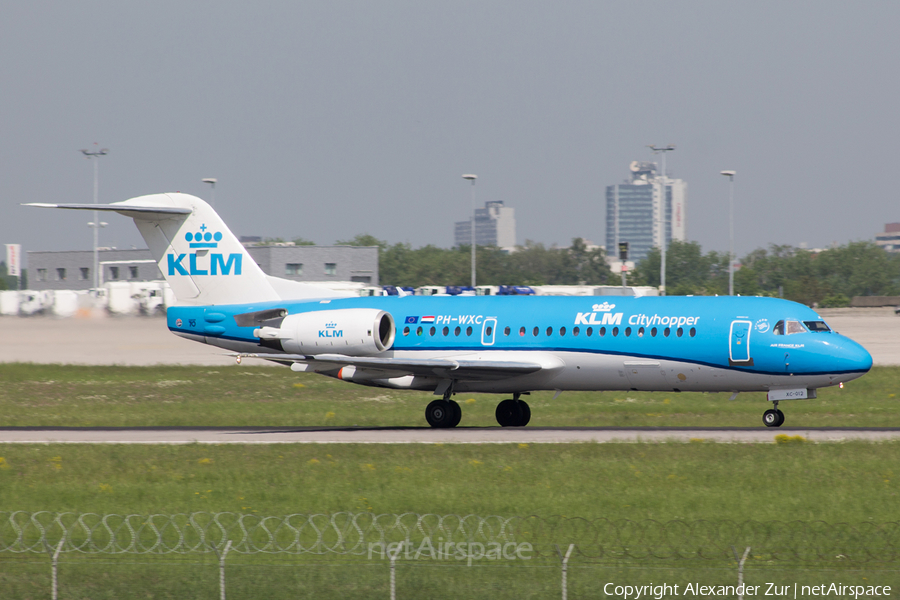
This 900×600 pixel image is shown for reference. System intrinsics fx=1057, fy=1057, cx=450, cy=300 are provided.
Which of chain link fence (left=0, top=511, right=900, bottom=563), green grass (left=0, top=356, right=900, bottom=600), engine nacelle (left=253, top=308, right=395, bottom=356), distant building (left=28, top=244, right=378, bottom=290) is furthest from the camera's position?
distant building (left=28, top=244, right=378, bottom=290)

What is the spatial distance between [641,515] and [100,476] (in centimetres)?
1090

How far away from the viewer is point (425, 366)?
98.6 feet

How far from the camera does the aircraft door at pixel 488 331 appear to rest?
1234 inches

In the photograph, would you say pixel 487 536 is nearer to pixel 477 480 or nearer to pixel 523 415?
pixel 477 480

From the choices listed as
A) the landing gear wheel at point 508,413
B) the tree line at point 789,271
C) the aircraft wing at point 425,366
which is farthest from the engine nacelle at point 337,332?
the tree line at point 789,271

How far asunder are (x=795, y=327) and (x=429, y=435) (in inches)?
403

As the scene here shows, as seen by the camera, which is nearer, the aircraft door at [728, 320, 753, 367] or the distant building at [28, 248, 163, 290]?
the aircraft door at [728, 320, 753, 367]

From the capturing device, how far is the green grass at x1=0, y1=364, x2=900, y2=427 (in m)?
35.3

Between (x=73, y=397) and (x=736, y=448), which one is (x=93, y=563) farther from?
(x=73, y=397)

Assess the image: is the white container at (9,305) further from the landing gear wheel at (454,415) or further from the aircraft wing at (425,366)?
the landing gear wheel at (454,415)

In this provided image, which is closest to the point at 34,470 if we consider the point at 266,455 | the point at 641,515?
the point at 266,455

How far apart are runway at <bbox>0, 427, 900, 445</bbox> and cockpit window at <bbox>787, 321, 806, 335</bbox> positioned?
2.62 m

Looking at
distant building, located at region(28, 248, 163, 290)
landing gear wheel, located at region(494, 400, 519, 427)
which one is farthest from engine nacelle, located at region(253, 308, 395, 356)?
distant building, located at region(28, 248, 163, 290)

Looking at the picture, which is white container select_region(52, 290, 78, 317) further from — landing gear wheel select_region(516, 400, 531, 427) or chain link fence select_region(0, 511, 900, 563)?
chain link fence select_region(0, 511, 900, 563)
